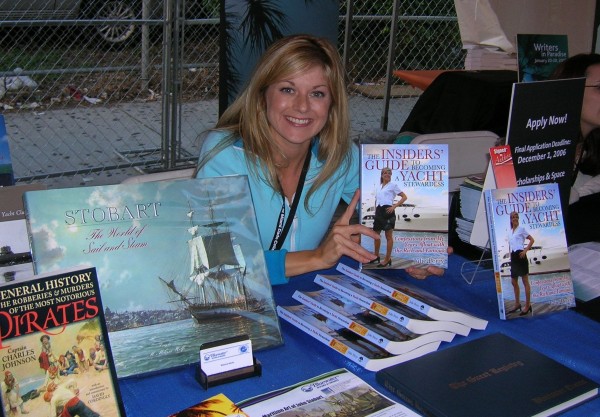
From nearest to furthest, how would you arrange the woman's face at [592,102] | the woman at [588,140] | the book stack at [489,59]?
the woman at [588,140] → the woman's face at [592,102] → the book stack at [489,59]

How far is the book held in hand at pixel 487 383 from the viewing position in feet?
4.18

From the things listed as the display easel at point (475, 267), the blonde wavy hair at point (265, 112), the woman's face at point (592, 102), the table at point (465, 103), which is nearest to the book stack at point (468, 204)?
the display easel at point (475, 267)

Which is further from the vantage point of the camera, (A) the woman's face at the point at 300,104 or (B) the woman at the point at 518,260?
(A) the woman's face at the point at 300,104

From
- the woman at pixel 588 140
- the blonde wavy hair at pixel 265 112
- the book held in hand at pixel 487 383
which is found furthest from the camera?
the woman at pixel 588 140

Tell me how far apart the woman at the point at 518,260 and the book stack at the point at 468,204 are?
0.89 feet

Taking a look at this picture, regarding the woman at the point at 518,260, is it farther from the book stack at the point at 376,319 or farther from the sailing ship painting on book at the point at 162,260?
the sailing ship painting on book at the point at 162,260

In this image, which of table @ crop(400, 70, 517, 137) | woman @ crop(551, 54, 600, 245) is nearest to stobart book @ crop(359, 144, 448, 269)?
woman @ crop(551, 54, 600, 245)

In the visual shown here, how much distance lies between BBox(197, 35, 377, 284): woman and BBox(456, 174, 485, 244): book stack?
34 cm

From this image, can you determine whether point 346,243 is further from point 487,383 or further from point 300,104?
point 487,383

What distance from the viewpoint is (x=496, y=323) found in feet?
5.57

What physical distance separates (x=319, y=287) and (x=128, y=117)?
4.85m

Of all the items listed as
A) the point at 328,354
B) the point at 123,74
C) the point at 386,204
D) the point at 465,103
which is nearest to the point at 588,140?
the point at 465,103

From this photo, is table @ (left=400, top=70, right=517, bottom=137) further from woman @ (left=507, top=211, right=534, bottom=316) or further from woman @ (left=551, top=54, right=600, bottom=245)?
woman @ (left=507, top=211, right=534, bottom=316)

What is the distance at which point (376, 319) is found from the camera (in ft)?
5.02
